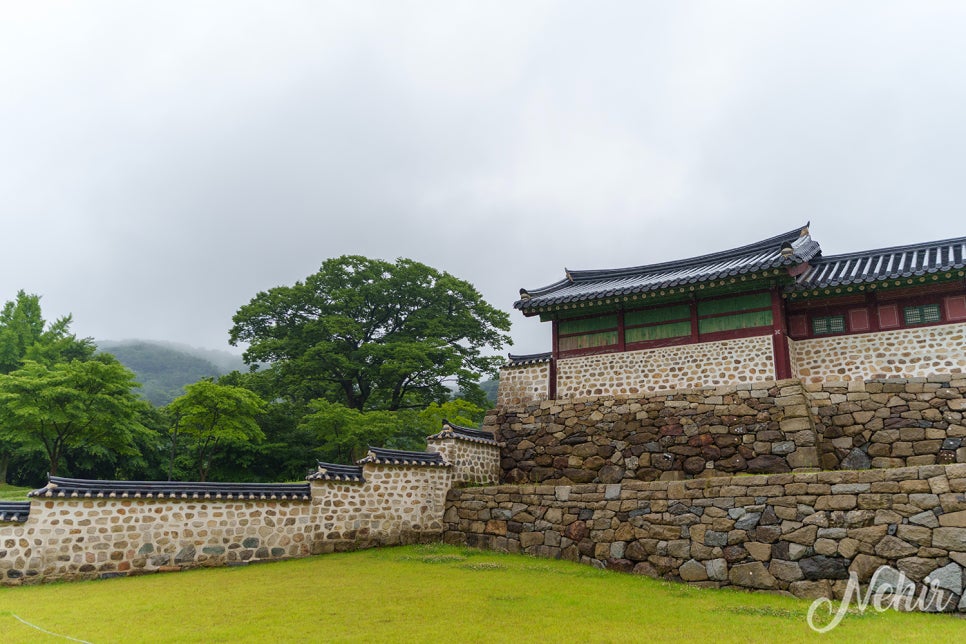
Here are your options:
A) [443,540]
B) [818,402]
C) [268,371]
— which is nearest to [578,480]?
[443,540]

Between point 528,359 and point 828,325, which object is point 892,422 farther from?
point 528,359

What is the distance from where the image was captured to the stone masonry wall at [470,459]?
1603 cm

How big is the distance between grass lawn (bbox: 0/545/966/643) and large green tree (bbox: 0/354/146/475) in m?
11.0

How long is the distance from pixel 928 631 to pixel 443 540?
10.1 m

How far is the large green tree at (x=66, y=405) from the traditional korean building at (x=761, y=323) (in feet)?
44.0

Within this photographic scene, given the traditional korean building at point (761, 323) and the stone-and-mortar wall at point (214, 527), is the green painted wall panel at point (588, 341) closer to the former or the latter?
the traditional korean building at point (761, 323)

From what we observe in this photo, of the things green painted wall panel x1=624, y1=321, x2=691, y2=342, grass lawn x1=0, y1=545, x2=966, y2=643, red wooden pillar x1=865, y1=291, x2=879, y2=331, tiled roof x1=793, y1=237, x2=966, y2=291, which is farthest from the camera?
green painted wall panel x1=624, y1=321, x2=691, y2=342

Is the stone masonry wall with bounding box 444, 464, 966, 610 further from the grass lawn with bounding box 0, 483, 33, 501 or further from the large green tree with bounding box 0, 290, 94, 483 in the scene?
the large green tree with bounding box 0, 290, 94, 483

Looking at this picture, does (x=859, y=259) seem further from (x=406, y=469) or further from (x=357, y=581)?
(x=357, y=581)

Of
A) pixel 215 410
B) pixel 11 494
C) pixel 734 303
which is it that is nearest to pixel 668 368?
pixel 734 303

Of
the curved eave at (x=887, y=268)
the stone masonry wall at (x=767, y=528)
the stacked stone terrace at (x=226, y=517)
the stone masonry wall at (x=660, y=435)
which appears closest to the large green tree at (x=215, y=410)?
the stacked stone terrace at (x=226, y=517)

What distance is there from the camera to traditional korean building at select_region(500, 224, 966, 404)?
14.2 metres

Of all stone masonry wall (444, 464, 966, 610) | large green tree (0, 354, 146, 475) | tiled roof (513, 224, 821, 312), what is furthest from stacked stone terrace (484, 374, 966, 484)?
large green tree (0, 354, 146, 475)

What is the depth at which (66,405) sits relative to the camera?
20.0 m
